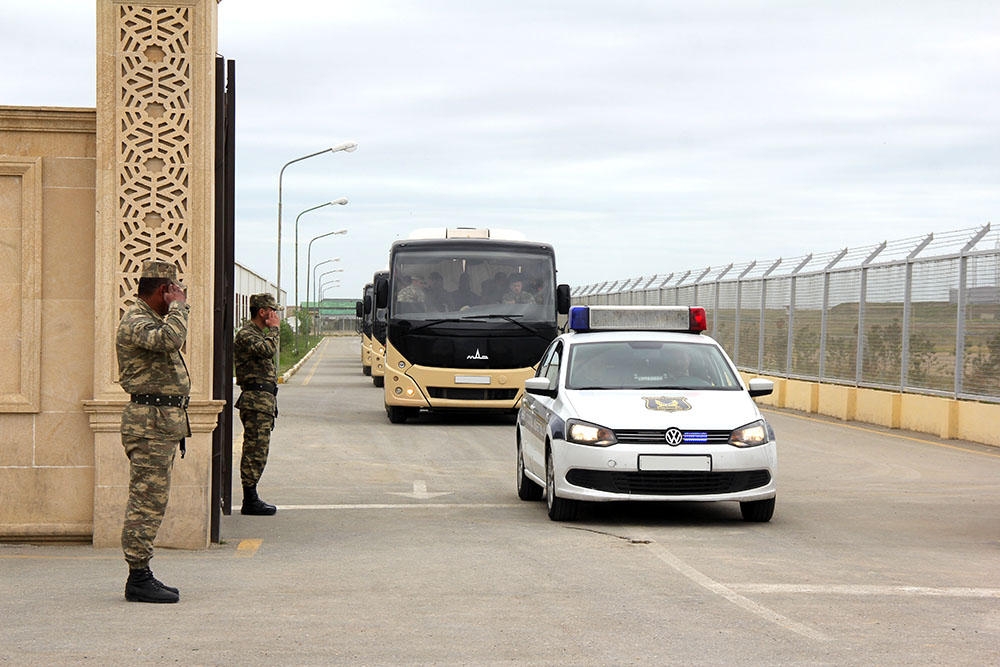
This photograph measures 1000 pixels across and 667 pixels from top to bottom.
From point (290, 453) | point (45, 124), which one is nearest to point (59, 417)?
point (45, 124)

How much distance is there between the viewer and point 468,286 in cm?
2488

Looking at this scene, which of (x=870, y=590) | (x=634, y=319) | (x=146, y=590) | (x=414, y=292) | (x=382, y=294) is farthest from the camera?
(x=382, y=294)

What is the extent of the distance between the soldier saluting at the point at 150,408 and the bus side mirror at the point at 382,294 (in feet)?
53.8

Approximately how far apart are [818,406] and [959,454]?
9143 millimetres

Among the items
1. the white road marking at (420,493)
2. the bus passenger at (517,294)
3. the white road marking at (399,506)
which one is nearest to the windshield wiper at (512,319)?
the bus passenger at (517,294)

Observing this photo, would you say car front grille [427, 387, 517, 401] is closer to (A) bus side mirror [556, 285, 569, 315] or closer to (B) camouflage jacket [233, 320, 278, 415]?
(A) bus side mirror [556, 285, 569, 315]

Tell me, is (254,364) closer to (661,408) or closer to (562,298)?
(661,408)

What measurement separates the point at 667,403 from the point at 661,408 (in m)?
0.12

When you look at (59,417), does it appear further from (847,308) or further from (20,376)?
(847,308)

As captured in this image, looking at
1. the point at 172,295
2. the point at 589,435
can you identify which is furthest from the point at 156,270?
the point at 589,435

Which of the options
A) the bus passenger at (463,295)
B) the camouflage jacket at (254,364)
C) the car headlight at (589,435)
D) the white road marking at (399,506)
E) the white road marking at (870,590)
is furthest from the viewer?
the bus passenger at (463,295)

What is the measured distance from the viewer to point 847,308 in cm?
2819

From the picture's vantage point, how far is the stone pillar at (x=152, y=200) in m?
10.2

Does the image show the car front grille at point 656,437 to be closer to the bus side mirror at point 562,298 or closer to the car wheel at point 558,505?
the car wheel at point 558,505
